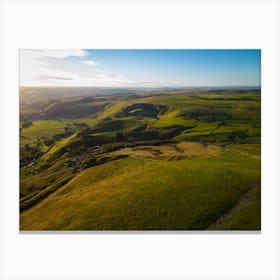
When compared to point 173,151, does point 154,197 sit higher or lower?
lower

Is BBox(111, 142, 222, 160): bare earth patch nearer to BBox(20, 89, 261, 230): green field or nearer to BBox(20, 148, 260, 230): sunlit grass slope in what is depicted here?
BBox(20, 89, 261, 230): green field

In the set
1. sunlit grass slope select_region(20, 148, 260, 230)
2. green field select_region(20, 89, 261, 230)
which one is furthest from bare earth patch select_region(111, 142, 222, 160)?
sunlit grass slope select_region(20, 148, 260, 230)

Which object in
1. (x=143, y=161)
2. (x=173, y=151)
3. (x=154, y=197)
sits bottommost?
(x=154, y=197)

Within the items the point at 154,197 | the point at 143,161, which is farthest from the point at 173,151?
the point at 154,197

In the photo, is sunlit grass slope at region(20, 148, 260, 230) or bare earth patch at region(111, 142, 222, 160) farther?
bare earth patch at region(111, 142, 222, 160)

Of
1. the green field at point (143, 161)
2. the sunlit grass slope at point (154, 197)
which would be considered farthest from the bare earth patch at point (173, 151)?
the sunlit grass slope at point (154, 197)

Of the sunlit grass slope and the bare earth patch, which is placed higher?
the bare earth patch

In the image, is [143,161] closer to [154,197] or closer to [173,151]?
[173,151]

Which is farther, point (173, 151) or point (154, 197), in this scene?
point (173, 151)

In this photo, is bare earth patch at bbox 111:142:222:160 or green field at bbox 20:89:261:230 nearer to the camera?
green field at bbox 20:89:261:230
